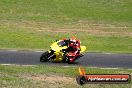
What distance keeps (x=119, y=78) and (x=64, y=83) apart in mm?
2672

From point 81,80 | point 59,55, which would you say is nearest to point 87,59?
point 59,55

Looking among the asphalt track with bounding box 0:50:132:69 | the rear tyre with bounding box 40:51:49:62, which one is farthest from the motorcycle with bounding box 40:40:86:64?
the asphalt track with bounding box 0:50:132:69

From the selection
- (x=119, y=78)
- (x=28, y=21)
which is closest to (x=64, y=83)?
(x=119, y=78)

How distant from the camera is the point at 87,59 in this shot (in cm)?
2914

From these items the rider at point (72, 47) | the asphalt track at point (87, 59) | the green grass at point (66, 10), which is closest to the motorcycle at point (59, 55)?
the rider at point (72, 47)

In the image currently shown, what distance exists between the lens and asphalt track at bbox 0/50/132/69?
89.8 ft

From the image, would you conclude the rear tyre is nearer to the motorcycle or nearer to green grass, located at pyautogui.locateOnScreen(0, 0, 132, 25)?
the motorcycle

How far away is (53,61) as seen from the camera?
27938mm

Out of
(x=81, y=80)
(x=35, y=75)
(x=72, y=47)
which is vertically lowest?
(x=35, y=75)

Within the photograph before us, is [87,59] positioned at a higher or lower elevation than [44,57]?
lower

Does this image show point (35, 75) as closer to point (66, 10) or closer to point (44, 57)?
point (44, 57)

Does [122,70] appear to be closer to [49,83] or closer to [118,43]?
[49,83]

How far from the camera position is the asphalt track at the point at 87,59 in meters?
27.4

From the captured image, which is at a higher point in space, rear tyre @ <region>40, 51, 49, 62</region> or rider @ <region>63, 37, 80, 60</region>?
rider @ <region>63, 37, 80, 60</region>
